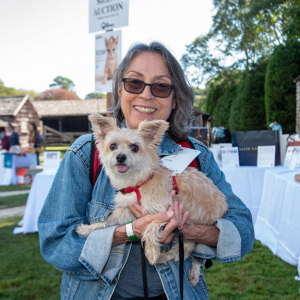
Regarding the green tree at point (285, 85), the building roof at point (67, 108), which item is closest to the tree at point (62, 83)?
the building roof at point (67, 108)

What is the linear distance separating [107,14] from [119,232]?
4.91m

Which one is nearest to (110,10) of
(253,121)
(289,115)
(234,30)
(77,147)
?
(77,147)

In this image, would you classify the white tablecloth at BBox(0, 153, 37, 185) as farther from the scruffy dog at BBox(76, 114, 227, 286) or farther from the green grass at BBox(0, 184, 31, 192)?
the scruffy dog at BBox(76, 114, 227, 286)

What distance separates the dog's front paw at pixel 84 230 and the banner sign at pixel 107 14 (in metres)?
4.61

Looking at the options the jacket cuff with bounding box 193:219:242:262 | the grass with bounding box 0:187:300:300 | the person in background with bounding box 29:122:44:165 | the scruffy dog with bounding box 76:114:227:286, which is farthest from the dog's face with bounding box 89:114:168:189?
the person in background with bounding box 29:122:44:165

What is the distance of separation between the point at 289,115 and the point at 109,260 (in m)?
20.6

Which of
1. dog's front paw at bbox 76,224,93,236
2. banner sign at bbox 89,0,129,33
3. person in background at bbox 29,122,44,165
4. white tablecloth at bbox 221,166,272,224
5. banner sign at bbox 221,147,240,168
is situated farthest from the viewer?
person in background at bbox 29,122,44,165

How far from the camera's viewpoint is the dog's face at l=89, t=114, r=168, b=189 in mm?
2225

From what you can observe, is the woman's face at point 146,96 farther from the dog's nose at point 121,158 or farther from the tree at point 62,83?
the tree at point 62,83

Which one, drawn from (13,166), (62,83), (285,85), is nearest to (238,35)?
(285,85)

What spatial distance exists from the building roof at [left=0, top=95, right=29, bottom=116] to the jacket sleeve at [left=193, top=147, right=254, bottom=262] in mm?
31019

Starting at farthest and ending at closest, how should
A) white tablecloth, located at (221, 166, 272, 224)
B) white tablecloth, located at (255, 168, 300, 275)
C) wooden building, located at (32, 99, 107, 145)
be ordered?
1. wooden building, located at (32, 99, 107, 145)
2. white tablecloth, located at (221, 166, 272, 224)
3. white tablecloth, located at (255, 168, 300, 275)

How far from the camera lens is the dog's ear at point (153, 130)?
214 cm

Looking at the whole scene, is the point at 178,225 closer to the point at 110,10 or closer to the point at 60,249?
the point at 60,249
